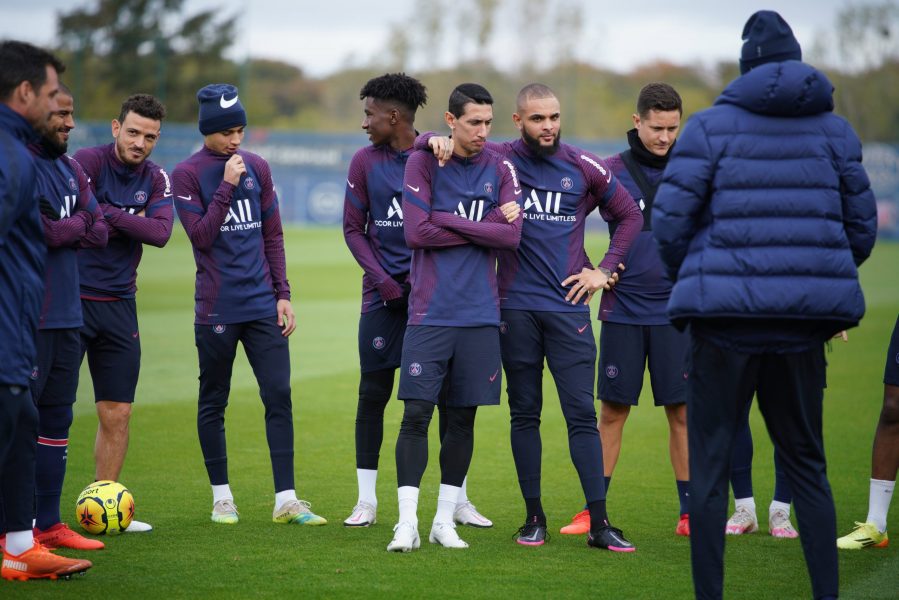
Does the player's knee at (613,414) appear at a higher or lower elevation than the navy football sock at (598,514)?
higher

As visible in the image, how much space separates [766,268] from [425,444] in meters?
2.34

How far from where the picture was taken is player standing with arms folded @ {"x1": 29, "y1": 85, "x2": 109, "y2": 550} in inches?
228

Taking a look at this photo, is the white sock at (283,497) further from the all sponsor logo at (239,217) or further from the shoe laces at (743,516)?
the shoe laces at (743,516)

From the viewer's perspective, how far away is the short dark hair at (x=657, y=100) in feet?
21.5

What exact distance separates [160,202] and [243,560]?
2308mm

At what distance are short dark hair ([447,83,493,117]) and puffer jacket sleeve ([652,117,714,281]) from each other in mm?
1706

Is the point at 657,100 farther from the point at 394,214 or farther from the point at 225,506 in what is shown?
the point at 225,506

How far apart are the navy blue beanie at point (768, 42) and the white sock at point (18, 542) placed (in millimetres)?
3815

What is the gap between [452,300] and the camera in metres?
5.99

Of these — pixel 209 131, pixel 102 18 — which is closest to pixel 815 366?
pixel 209 131

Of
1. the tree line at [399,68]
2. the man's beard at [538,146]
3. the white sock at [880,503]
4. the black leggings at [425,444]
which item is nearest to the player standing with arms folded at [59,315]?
the black leggings at [425,444]

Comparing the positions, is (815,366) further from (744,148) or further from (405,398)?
(405,398)

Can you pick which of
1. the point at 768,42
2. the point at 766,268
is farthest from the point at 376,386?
the point at 768,42

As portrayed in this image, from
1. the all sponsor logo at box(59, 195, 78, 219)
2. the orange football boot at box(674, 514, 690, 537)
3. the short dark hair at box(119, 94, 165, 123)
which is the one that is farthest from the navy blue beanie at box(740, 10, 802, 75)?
the short dark hair at box(119, 94, 165, 123)
